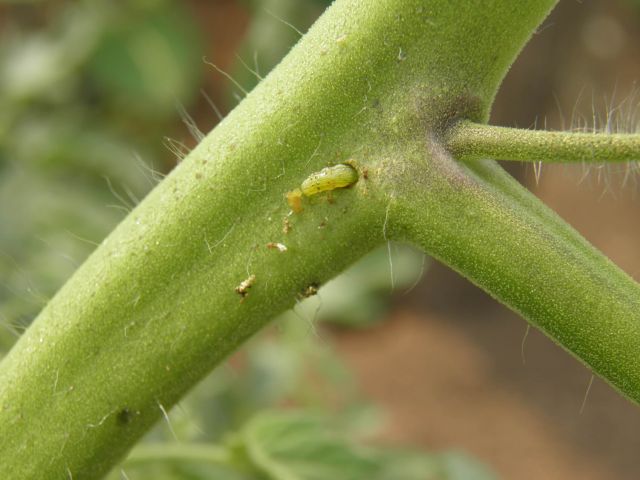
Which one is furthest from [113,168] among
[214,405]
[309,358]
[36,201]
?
[214,405]

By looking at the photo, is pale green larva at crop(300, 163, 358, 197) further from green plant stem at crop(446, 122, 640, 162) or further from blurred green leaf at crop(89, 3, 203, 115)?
blurred green leaf at crop(89, 3, 203, 115)

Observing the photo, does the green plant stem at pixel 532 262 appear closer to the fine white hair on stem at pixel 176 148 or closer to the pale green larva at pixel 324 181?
the pale green larva at pixel 324 181

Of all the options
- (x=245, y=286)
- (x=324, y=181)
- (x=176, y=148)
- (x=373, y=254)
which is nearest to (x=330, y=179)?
(x=324, y=181)

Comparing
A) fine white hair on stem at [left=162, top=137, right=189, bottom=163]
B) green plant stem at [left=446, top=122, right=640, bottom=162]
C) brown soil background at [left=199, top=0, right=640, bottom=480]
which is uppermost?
fine white hair on stem at [left=162, top=137, right=189, bottom=163]

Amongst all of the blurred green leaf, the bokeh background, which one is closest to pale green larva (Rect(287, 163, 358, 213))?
the bokeh background

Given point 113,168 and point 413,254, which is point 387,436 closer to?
point 413,254

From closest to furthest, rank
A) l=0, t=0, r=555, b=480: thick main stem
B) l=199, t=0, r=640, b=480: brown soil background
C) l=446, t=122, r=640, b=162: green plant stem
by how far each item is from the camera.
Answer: l=446, t=122, r=640, b=162: green plant stem, l=0, t=0, r=555, b=480: thick main stem, l=199, t=0, r=640, b=480: brown soil background

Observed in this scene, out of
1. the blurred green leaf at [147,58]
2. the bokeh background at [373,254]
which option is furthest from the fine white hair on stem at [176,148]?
the blurred green leaf at [147,58]
